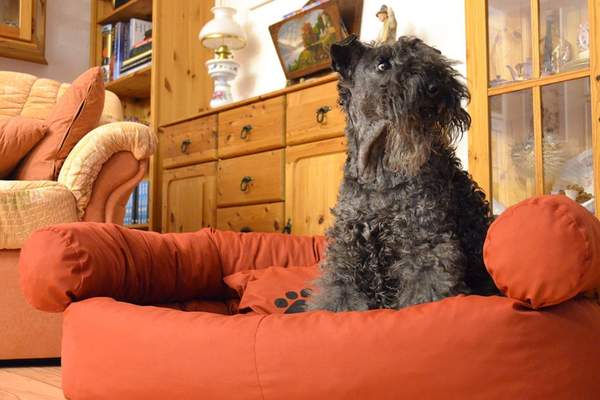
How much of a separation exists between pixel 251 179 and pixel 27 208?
1.13 meters

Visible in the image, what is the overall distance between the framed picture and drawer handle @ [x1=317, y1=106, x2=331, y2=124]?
16.7 inches

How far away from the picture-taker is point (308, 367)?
1.14 m

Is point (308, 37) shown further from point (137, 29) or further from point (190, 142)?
point (137, 29)

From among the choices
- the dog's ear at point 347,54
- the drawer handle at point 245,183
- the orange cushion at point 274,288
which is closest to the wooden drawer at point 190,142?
the drawer handle at point 245,183

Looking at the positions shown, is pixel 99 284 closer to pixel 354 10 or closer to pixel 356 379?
pixel 356 379

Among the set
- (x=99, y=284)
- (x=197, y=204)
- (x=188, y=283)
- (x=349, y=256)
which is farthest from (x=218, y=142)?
(x=349, y=256)

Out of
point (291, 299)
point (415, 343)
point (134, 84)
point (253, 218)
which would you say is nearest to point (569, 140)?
point (291, 299)

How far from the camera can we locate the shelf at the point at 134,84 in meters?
4.26

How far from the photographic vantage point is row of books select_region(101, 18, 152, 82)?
433 centimetres

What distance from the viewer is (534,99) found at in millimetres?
2311

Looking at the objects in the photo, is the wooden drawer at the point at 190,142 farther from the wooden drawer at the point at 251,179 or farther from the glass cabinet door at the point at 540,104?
the glass cabinet door at the point at 540,104

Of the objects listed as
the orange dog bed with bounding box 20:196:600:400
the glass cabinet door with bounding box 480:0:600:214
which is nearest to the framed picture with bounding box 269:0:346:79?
the glass cabinet door with bounding box 480:0:600:214

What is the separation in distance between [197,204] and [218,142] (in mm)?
401

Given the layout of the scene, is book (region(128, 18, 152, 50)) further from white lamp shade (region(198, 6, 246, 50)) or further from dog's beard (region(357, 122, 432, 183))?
dog's beard (region(357, 122, 432, 183))
